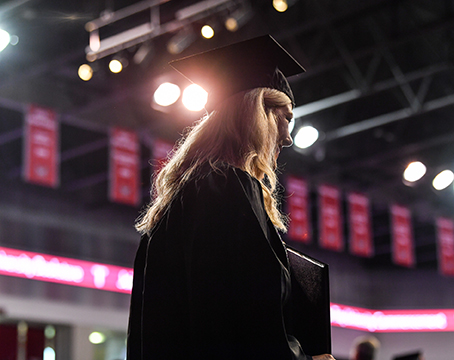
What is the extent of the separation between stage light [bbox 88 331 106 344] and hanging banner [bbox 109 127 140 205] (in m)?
2.34

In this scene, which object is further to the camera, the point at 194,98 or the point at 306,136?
the point at 306,136

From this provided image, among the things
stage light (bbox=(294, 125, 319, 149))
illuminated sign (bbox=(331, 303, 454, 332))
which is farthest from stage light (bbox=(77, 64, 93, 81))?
illuminated sign (bbox=(331, 303, 454, 332))

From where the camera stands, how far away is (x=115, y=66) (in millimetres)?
7359

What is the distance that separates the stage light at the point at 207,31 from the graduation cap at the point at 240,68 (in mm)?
5127

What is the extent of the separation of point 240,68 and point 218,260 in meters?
0.63

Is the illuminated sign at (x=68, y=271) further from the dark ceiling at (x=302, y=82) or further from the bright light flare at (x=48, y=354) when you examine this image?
the dark ceiling at (x=302, y=82)

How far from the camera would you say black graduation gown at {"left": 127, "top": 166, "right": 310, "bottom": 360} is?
1258 mm

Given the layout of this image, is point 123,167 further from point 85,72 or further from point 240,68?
point 240,68

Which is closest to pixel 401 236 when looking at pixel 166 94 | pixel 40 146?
pixel 166 94

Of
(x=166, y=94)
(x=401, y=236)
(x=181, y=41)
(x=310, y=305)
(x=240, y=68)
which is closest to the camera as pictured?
(x=310, y=305)

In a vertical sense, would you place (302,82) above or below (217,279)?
above

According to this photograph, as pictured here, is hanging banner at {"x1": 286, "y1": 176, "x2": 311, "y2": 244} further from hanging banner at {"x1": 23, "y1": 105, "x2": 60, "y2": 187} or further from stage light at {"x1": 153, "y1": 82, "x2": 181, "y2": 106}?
hanging banner at {"x1": 23, "y1": 105, "x2": 60, "y2": 187}

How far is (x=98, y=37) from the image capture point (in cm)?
729

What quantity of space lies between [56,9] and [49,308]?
158 inches
